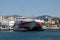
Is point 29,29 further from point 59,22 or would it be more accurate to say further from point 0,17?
point 0,17

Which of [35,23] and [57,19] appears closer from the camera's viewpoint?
[35,23]

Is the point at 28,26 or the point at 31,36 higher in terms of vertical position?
the point at 28,26

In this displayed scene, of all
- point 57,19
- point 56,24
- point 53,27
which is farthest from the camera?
point 57,19

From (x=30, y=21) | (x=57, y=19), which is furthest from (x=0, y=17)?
(x=30, y=21)

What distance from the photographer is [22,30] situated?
91062 mm

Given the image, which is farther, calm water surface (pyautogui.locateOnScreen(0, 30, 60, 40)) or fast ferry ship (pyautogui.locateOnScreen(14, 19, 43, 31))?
fast ferry ship (pyautogui.locateOnScreen(14, 19, 43, 31))

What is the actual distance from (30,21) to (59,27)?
44.1 meters

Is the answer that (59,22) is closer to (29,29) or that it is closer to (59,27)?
(59,27)

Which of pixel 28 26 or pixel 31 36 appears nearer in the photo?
pixel 31 36

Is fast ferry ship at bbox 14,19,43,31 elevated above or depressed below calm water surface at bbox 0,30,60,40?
above

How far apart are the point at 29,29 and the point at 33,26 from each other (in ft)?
5.86

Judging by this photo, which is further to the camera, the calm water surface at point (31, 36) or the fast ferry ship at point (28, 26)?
the fast ferry ship at point (28, 26)

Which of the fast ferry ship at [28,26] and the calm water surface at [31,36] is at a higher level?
the fast ferry ship at [28,26]

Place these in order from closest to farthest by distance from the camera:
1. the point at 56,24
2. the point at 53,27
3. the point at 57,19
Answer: the point at 53,27 < the point at 56,24 < the point at 57,19
